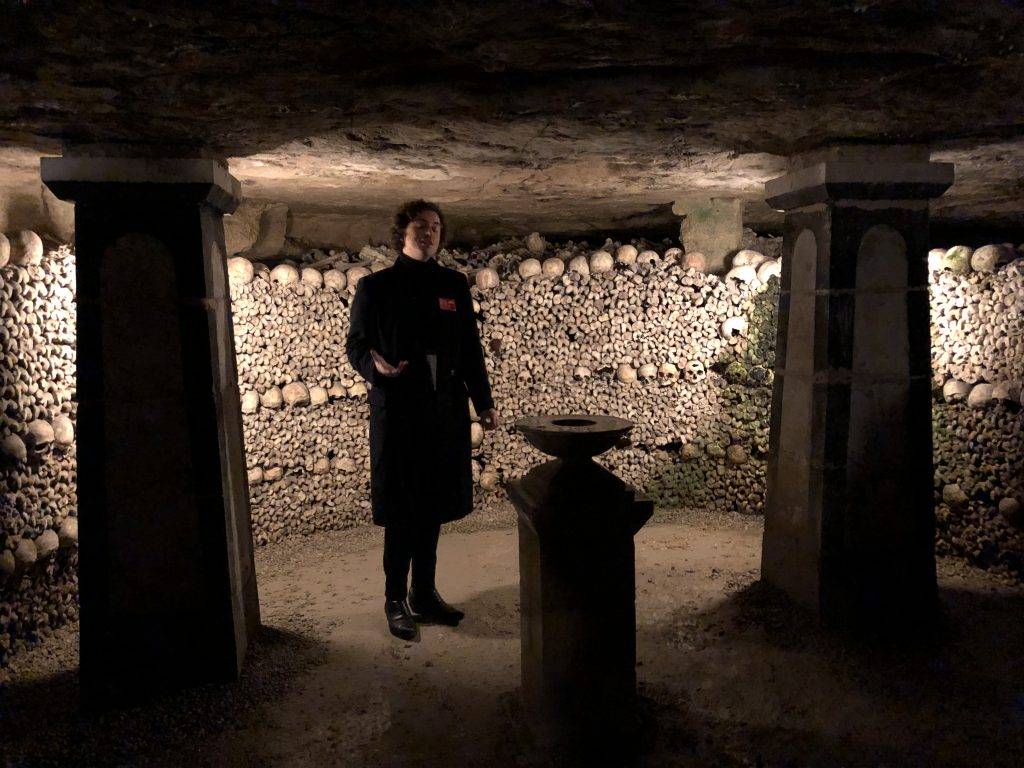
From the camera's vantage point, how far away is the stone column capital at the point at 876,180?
8.79 feet

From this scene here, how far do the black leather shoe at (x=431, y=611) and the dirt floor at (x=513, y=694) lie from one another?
66 mm

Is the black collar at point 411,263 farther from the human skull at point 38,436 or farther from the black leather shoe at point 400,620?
the human skull at point 38,436

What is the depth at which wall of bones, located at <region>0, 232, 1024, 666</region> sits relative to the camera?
3.13 m

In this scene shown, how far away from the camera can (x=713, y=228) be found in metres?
4.51

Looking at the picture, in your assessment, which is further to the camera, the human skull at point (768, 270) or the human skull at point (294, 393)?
the human skull at point (768, 270)

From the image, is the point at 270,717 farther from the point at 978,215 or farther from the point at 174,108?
the point at 978,215

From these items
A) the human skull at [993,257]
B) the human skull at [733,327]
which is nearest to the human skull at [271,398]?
the human skull at [733,327]

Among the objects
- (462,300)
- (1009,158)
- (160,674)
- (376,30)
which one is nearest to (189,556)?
(160,674)

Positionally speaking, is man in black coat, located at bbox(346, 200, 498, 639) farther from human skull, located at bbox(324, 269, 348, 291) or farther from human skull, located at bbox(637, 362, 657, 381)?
human skull, located at bbox(637, 362, 657, 381)

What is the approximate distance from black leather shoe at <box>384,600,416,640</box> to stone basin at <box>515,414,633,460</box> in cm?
116

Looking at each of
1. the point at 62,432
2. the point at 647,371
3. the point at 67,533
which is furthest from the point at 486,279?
the point at 67,533

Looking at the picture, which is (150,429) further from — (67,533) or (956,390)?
(956,390)

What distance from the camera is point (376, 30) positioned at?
1.65 m

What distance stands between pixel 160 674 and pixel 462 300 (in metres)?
1.73
